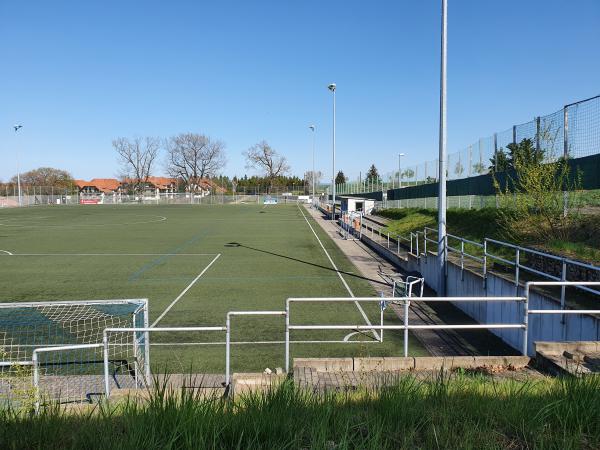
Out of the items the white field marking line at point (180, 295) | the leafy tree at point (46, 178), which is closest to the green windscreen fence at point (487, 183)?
the white field marking line at point (180, 295)

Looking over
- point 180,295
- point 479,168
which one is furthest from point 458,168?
point 180,295

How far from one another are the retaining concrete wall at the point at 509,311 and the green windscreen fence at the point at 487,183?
3843 millimetres

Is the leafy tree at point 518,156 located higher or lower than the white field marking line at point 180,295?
higher

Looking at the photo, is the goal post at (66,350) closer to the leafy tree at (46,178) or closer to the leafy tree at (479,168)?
the leafy tree at (479,168)

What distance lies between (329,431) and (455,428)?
91 cm

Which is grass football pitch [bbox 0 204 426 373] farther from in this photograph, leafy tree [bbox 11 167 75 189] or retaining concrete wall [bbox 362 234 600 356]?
leafy tree [bbox 11 167 75 189]

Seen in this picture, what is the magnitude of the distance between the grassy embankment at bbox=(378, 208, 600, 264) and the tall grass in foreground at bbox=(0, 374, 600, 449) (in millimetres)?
7402

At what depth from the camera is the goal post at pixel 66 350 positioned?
21.2 feet

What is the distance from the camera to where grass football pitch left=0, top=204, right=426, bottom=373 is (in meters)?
9.45

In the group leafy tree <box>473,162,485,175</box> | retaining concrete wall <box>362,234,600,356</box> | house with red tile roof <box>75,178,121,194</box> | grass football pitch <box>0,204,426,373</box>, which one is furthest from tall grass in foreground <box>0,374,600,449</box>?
house with red tile roof <box>75,178,121,194</box>

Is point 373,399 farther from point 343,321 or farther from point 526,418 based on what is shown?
point 343,321

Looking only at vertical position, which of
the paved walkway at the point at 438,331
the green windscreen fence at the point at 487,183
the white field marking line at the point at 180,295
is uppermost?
the green windscreen fence at the point at 487,183

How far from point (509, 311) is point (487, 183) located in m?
10.4

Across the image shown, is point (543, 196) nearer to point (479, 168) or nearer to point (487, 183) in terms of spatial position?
point (487, 183)
